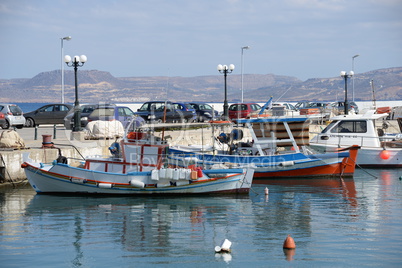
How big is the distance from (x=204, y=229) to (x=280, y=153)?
9.54 meters

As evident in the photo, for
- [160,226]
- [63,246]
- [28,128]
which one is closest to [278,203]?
[160,226]

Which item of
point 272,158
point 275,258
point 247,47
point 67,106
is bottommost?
point 275,258

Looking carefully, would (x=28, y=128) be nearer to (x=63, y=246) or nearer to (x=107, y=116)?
(x=107, y=116)

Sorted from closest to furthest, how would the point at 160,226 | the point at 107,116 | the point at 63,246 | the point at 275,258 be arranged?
the point at 275,258 → the point at 63,246 → the point at 160,226 → the point at 107,116

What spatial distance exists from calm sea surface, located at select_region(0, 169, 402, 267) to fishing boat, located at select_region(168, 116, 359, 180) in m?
2.07

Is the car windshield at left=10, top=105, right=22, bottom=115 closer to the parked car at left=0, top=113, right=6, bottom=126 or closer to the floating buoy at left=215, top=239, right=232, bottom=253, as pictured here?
the parked car at left=0, top=113, right=6, bottom=126

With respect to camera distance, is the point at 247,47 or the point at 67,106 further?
the point at 247,47

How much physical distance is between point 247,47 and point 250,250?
126 feet

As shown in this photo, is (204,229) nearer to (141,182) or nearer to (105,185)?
(141,182)

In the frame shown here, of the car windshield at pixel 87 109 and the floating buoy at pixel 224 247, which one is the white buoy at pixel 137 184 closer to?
the floating buoy at pixel 224 247

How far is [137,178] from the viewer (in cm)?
1870

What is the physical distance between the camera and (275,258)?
1206 cm

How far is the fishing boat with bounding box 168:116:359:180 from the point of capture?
2267cm

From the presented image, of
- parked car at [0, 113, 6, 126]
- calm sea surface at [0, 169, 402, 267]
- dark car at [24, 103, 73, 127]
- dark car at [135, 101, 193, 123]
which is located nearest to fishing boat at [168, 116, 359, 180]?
calm sea surface at [0, 169, 402, 267]
